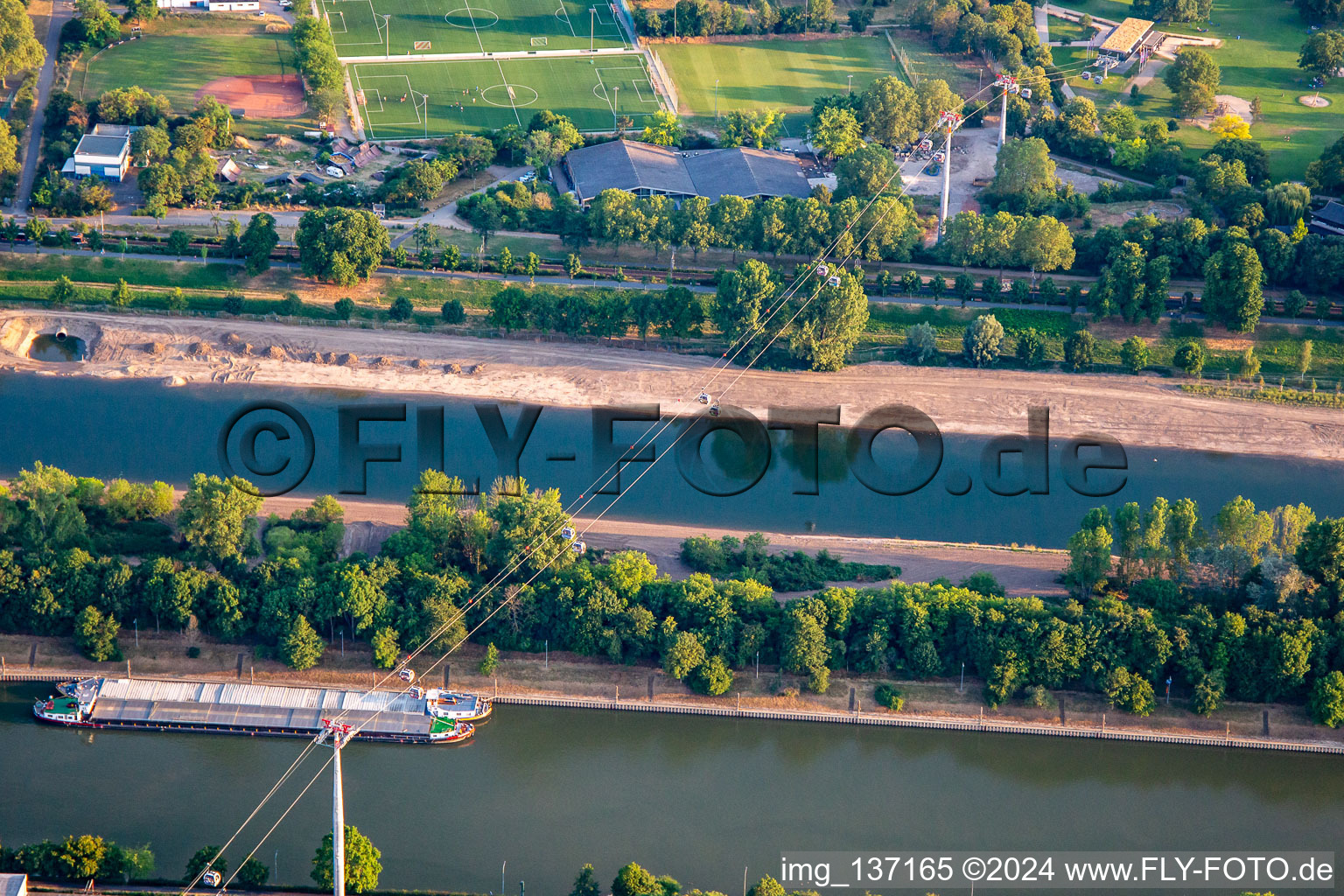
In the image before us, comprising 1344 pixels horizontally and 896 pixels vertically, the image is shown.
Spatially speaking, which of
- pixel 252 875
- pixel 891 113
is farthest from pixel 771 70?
pixel 252 875

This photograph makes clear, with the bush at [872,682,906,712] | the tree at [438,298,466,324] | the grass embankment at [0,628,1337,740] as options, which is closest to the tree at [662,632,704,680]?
the grass embankment at [0,628,1337,740]

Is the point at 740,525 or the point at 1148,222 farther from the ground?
the point at 1148,222

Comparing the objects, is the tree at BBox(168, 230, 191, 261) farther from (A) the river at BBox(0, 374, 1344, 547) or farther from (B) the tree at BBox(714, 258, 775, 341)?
(B) the tree at BBox(714, 258, 775, 341)

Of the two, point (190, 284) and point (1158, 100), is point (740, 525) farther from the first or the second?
point (1158, 100)

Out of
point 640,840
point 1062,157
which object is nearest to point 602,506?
point 640,840

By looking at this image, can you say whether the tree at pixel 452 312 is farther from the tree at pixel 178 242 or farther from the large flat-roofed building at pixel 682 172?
the tree at pixel 178 242

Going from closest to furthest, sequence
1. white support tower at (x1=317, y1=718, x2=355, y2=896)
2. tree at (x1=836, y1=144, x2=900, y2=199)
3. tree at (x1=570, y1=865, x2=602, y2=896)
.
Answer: white support tower at (x1=317, y1=718, x2=355, y2=896), tree at (x1=570, y1=865, x2=602, y2=896), tree at (x1=836, y1=144, x2=900, y2=199)
